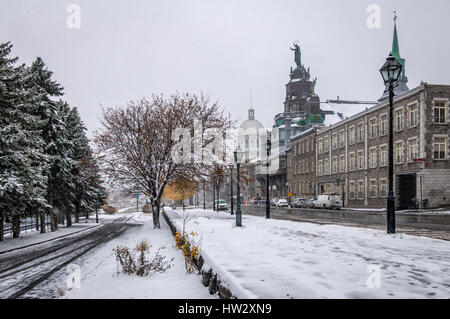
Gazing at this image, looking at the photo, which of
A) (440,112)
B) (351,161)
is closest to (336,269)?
(440,112)

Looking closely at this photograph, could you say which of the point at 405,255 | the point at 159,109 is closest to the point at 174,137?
the point at 159,109

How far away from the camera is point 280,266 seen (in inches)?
256

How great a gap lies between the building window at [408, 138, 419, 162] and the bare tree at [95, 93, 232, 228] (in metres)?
20.0

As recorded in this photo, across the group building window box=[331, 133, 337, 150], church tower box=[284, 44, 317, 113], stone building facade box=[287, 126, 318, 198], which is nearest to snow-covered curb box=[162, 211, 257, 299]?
building window box=[331, 133, 337, 150]

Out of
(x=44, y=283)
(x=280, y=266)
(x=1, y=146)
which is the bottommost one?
(x=44, y=283)

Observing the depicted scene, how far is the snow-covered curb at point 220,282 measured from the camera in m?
4.65

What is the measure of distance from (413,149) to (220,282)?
35595 mm

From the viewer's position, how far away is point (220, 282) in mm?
5656

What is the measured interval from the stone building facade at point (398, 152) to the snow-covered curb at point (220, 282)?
105 ft

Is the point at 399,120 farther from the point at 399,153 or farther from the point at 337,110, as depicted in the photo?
the point at 337,110

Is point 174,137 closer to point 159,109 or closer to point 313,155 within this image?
point 159,109

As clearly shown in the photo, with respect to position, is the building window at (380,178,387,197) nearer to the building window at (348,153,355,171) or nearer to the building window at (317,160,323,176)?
the building window at (348,153,355,171)
